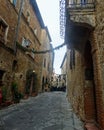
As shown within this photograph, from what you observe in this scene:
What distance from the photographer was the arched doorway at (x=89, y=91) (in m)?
5.66

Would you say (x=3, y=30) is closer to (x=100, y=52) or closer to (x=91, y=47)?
(x=91, y=47)

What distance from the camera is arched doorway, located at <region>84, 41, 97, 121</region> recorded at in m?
5.66

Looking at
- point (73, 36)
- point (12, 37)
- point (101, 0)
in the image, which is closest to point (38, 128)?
point (73, 36)

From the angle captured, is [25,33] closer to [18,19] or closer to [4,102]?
[18,19]

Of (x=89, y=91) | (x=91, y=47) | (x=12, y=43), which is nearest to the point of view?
(x=91, y=47)

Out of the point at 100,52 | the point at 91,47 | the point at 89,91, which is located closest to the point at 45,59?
the point at 89,91

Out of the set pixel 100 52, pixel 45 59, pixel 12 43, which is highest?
pixel 45 59

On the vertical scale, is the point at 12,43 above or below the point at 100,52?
above

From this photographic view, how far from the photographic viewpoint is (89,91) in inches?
234

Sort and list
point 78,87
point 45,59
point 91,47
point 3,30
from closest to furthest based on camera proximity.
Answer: point 91,47 → point 78,87 → point 3,30 → point 45,59

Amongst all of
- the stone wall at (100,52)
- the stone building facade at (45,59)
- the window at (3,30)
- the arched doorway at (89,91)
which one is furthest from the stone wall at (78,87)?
the stone building facade at (45,59)

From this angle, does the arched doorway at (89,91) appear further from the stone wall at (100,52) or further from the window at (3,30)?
the window at (3,30)

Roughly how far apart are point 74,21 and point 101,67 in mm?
1609

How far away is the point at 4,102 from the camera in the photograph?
9961 mm
